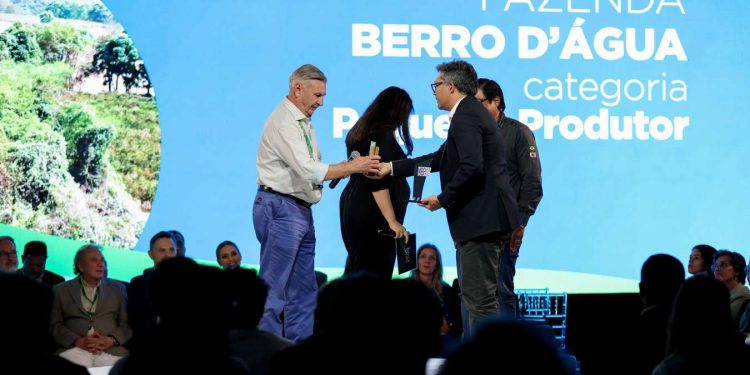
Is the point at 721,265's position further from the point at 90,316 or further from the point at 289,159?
the point at 90,316

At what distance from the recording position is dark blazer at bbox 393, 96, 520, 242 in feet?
15.1

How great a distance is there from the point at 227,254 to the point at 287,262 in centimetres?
217

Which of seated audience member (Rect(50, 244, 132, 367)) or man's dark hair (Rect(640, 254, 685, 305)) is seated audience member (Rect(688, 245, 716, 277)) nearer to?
man's dark hair (Rect(640, 254, 685, 305))

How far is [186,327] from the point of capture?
2.36m

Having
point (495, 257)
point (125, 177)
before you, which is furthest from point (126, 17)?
point (495, 257)

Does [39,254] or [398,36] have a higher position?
[398,36]

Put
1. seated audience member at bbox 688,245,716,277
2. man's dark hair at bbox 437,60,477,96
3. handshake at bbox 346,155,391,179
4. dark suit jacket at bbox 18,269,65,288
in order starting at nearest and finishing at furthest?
man's dark hair at bbox 437,60,477,96 < handshake at bbox 346,155,391,179 < dark suit jacket at bbox 18,269,65,288 < seated audience member at bbox 688,245,716,277

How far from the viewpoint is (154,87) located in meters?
7.31

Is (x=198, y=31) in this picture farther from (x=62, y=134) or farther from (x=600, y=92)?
(x=600, y=92)

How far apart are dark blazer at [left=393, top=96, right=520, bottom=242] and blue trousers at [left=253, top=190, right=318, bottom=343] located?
0.66 m

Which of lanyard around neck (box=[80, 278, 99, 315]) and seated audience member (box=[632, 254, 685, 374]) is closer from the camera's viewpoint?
seated audience member (box=[632, 254, 685, 374])

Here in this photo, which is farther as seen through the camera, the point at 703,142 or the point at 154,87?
the point at 703,142

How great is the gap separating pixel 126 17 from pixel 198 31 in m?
0.49

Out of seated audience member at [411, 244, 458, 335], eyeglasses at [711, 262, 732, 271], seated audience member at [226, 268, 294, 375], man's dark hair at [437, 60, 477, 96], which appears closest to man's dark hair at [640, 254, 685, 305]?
man's dark hair at [437, 60, 477, 96]
